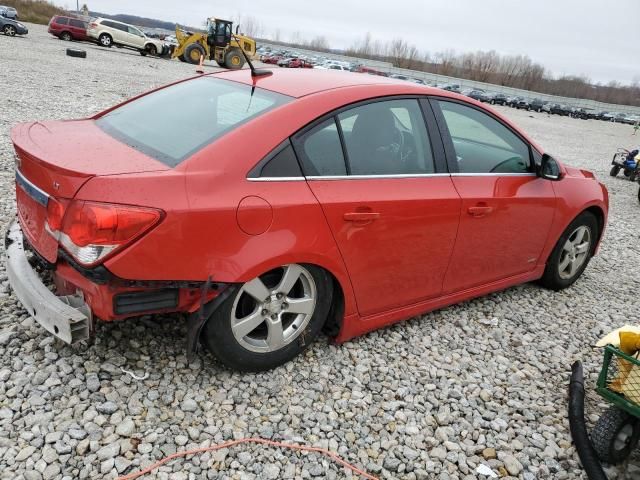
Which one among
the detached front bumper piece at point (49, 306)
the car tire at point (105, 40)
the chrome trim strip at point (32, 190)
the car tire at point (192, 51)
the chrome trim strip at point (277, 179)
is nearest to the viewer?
the detached front bumper piece at point (49, 306)

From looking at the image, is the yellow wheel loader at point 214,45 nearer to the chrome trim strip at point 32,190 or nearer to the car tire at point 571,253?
the car tire at point 571,253

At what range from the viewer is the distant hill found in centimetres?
4844

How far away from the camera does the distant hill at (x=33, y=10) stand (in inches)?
1907

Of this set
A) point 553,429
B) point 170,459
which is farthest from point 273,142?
point 553,429

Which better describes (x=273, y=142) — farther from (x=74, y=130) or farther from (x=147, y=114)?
(x=74, y=130)

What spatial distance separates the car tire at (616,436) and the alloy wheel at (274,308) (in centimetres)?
165

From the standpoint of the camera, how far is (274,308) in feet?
9.30

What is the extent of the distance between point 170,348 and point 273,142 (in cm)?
135

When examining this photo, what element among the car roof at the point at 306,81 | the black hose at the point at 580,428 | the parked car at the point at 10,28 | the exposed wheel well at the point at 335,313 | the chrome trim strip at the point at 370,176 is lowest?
the parked car at the point at 10,28

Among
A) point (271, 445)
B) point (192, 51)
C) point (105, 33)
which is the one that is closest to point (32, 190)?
point (271, 445)

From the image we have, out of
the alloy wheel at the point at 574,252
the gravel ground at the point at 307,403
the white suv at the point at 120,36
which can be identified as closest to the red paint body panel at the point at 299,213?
the gravel ground at the point at 307,403

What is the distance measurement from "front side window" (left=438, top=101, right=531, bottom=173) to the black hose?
147 centimetres

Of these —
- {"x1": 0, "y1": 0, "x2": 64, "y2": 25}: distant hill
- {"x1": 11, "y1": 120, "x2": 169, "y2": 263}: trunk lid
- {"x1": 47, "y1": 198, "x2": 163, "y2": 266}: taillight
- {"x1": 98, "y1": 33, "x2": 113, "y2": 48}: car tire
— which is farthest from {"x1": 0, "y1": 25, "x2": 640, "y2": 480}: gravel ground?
{"x1": 0, "y1": 0, "x2": 64, "y2": 25}: distant hill

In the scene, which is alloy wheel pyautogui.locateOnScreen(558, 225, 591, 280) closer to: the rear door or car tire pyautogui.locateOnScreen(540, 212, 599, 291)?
car tire pyautogui.locateOnScreen(540, 212, 599, 291)
